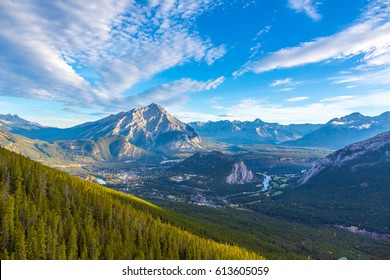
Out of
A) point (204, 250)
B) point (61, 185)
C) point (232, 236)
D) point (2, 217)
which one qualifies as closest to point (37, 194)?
point (61, 185)

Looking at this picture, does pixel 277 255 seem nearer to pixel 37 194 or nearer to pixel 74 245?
pixel 74 245

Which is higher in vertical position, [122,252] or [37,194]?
Result: [37,194]

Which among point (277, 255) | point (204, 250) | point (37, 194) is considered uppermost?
point (37, 194)

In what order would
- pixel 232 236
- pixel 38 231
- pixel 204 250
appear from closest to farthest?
pixel 38 231, pixel 204 250, pixel 232 236
